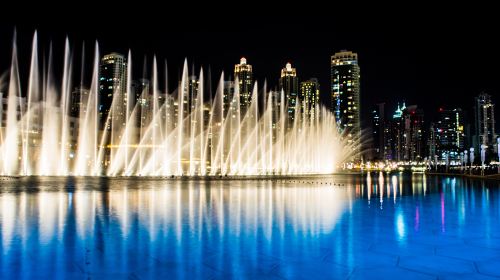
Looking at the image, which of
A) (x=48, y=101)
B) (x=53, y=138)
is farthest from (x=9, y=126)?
(x=48, y=101)

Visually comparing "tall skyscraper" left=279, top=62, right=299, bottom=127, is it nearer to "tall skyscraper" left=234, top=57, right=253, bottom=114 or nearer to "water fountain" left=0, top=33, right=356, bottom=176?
"tall skyscraper" left=234, top=57, right=253, bottom=114

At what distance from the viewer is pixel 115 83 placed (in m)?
94.4

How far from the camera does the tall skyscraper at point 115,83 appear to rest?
92.2 meters

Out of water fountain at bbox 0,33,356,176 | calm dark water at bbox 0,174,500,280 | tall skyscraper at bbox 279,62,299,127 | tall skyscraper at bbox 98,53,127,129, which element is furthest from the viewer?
tall skyscraper at bbox 279,62,299,127

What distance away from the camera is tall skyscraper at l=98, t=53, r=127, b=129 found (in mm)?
92250

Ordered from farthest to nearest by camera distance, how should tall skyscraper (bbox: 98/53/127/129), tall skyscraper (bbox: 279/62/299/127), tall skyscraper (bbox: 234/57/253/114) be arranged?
tall skyscraper (bbox: 279/62/299/127) < tall skyscraper (bbox: 234/57/253/114) < tall skyscraper (bbox: 98/53/127/129)

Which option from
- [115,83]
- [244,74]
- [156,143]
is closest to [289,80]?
[244,74]

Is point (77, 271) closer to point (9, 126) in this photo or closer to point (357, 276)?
point (357, 276)

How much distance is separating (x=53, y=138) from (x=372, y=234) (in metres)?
70.7

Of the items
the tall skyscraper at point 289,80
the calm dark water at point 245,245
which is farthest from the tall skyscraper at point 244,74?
the calm dark water at point 245,245

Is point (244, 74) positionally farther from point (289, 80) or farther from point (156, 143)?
point (156, 143)

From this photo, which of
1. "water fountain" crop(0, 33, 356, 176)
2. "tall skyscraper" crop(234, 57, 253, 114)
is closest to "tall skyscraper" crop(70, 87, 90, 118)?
"water fountain" crop(0, 33, 356, 176)

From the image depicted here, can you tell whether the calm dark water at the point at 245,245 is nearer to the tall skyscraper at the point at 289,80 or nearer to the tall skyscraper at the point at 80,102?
the tall skyscraper at the point at 80,102

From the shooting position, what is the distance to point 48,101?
50781 millimetres
